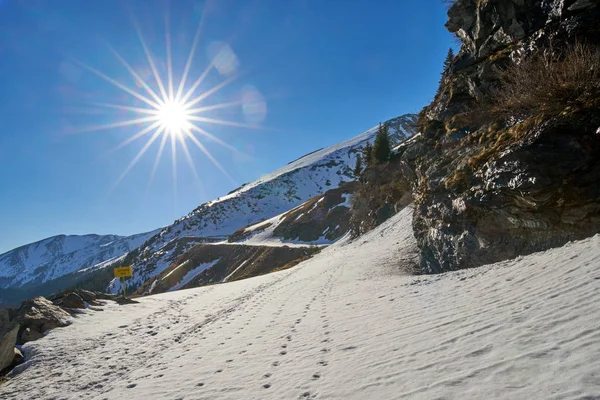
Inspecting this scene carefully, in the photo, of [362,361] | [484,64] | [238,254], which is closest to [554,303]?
[362,361]

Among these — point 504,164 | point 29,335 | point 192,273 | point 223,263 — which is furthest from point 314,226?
point 504,164

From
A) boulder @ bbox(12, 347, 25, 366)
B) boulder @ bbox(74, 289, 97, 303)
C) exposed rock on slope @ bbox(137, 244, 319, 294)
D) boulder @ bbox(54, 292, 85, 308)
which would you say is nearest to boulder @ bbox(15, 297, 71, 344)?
boulder @ bbox(54, 292, 85, 308)

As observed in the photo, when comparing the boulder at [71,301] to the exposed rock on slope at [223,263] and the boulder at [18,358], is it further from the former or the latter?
the exposed rock on slope at [223,263]

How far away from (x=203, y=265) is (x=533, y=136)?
88696 millimetres

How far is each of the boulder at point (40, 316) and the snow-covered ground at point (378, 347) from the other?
32.3 inches

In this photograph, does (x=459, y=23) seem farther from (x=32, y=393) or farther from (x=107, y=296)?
(x=107, y=296)

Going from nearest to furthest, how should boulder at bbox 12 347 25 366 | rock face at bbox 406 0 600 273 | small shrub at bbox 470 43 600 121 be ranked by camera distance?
rock face at bbox 406 0 600 273 < small shrub at bbox 470 43 600 121 < boulder at bbox 12 347 25 366

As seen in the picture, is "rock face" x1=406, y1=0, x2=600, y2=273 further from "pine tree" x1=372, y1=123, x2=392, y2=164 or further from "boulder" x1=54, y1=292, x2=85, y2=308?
"pine tree" x1=372, y1=123, x2=392, y2=164

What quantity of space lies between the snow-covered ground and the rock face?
5.19 ft

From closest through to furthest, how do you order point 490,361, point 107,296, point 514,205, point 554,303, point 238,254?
1. point 490,361
2. point 554,303
3. point 514,205
4. point 107,296
5. point 238,254

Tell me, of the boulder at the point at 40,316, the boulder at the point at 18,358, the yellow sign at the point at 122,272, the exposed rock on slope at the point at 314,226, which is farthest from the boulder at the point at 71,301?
the exposed rock on slope at the point at 314,226

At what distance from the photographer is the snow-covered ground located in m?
3.52

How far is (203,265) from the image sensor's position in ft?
284

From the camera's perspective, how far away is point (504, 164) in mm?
9484
